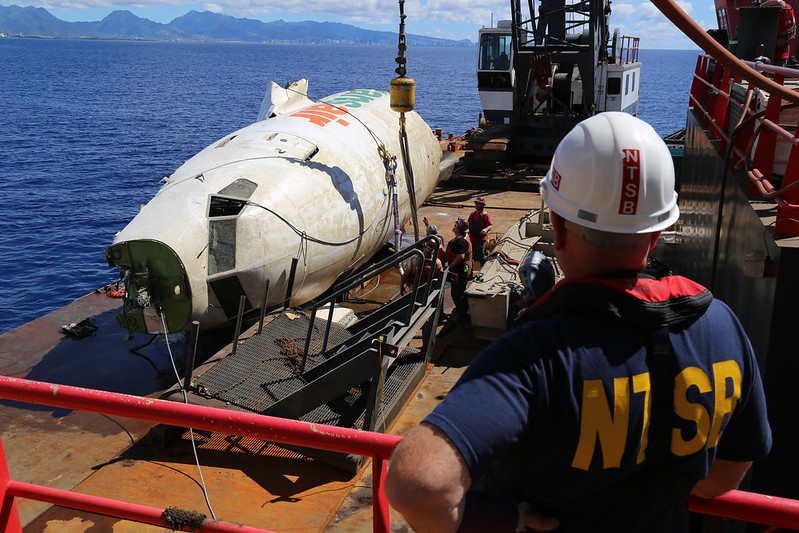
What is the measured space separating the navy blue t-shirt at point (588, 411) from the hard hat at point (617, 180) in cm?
33

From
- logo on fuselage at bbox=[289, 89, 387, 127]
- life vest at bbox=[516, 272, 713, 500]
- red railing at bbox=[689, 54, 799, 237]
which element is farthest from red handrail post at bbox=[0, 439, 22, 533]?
logo on fuselage at bbox=[289, 89, 387, 127]

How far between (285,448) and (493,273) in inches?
203

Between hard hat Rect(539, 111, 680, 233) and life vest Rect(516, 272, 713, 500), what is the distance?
0.62ft

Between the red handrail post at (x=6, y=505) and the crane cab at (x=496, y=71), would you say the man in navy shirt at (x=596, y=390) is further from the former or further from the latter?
the crane cab at (x=496, y=71)

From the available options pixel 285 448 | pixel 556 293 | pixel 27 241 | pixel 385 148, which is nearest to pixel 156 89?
pixel 27 241

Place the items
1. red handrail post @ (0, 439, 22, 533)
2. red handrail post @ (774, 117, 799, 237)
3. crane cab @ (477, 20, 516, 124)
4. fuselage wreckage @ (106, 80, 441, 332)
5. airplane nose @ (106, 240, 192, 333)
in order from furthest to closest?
1. crane cab @ (477, 20, 516, 124)
2. fuselage wreckage @ (106, 80, 441, 332)
3. airplane nose @ (106, 240, 192, 333)
4. red handrail post @ (774, 117, 799, 237)
5. red handrail post @ (0, 439, 22, 533)

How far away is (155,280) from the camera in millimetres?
10828

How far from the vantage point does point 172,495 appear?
8312 mm

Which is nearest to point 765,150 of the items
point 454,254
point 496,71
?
point 454,254

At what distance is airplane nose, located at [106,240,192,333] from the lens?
35.0ft

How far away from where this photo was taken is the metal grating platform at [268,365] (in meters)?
9.45

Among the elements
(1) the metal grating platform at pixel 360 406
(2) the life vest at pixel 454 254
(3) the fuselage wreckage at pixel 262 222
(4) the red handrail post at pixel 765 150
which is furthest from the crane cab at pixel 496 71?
(4) the red handrail post at pixel 765 150

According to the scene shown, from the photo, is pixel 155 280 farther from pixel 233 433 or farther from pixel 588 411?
pixel 588 411

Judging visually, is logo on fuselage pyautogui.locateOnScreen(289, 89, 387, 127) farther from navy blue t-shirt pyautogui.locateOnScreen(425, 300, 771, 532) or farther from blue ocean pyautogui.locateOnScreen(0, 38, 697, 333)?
navy blue t-shirt pyautogui.locateOnScreen(425, 300, 771, 532)
